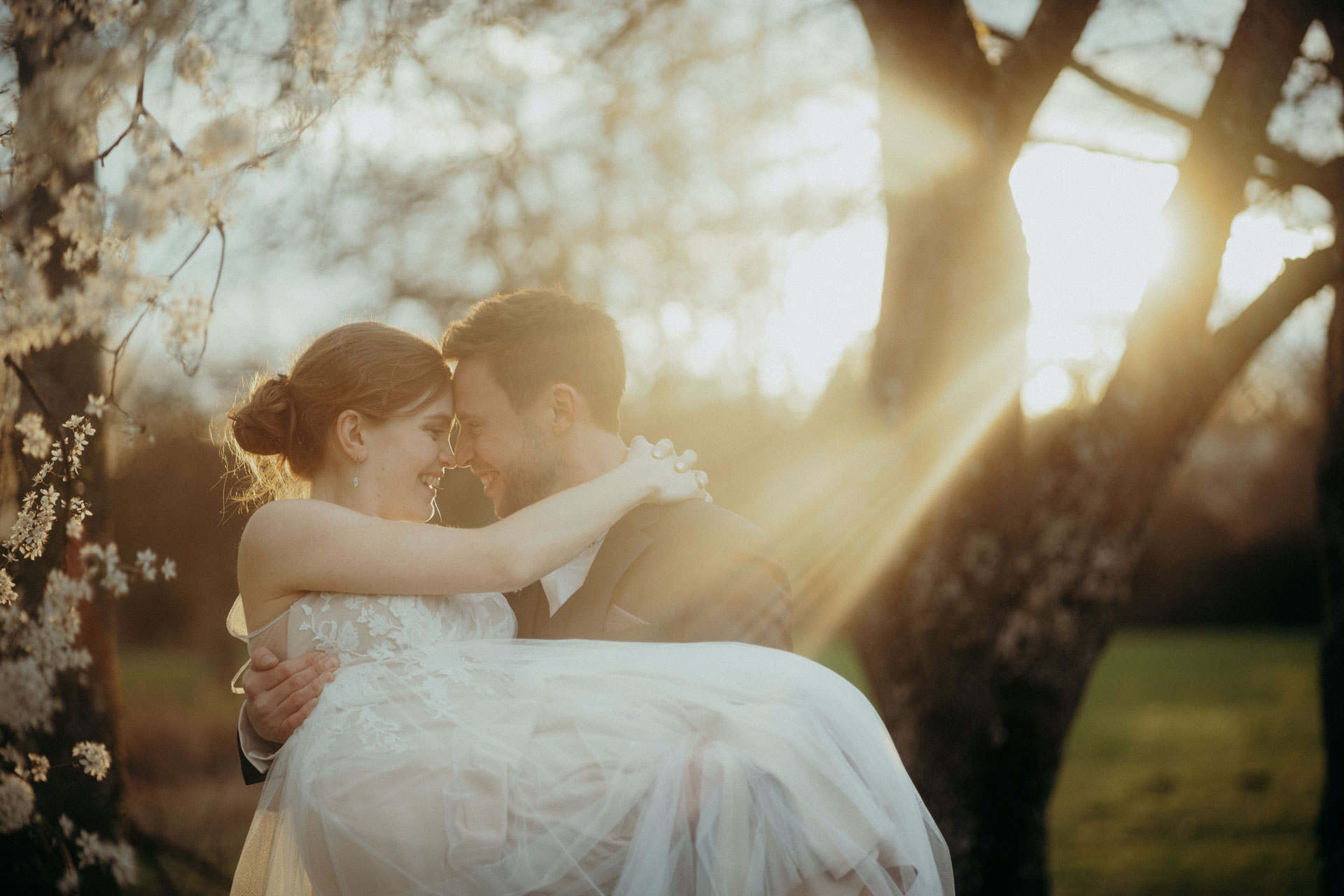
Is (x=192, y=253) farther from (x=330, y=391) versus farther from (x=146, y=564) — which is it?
(x=146, y=564)

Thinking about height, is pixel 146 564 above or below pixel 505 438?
below

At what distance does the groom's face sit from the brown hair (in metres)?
0.19

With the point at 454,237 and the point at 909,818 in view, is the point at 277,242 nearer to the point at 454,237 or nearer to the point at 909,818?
the point at 454,237

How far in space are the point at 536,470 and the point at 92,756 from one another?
1499 mm

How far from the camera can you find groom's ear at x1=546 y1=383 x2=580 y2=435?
2883 mm

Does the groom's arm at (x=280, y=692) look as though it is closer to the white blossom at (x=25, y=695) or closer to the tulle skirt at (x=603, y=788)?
the tulle skirt at (x=603, y=788)

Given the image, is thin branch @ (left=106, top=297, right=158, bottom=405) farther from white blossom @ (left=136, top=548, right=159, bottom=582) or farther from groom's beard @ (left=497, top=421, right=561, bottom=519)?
groom's beard @ (left=497, top=421, right=561, bottom=519)

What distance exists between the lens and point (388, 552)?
2.25m

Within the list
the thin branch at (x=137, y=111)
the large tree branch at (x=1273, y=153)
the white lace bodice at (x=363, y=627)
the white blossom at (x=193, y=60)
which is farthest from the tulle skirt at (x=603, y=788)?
the large tree branch at (x=1273, y=153)

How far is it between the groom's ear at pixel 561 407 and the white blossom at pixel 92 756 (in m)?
1.59

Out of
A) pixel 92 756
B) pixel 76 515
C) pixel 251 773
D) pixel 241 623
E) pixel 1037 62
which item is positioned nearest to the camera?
pixel 251 773

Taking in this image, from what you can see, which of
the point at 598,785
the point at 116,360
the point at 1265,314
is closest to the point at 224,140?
the point at 116,360

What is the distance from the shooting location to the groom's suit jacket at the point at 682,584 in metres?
2.44

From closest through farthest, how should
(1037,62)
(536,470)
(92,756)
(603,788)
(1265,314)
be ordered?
(603,788) < (92,756) < (536,470) < (1037,62) < (1265,314)
